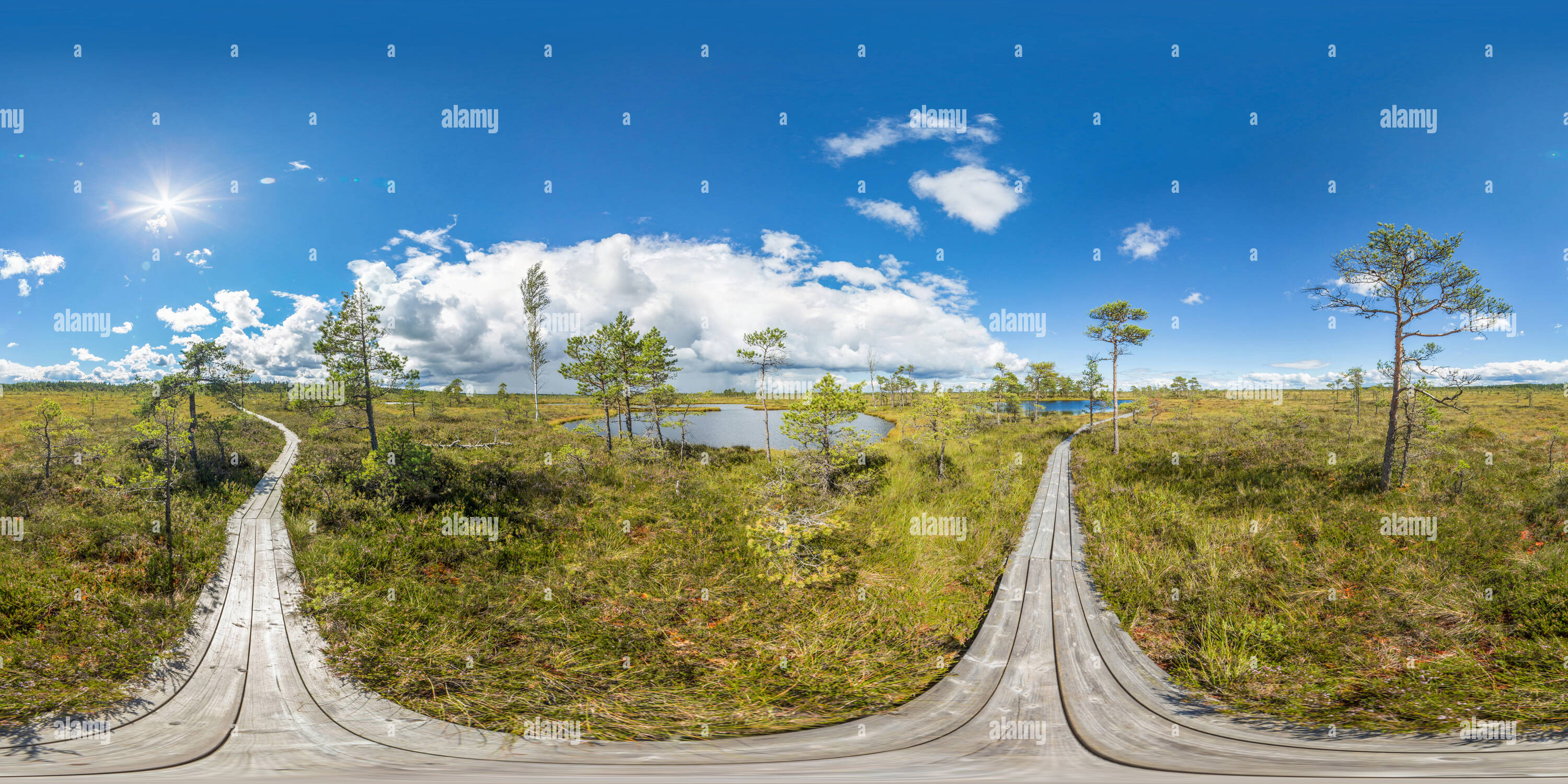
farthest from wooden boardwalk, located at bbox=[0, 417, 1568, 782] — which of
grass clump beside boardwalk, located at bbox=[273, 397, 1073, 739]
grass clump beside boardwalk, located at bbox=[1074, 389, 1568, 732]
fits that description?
grass clump beside boardwalk, located at bbox=[1074, 389, 1568, 732]

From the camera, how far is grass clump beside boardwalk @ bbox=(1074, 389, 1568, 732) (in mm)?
5051

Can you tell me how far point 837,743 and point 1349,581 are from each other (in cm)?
1125

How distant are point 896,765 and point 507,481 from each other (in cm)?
1332

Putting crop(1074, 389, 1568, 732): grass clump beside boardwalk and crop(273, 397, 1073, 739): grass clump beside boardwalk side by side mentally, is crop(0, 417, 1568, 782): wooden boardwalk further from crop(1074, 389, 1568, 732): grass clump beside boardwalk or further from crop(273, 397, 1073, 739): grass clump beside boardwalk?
crop(1074, 389, 1568, 732): grass clump beside boardwalk

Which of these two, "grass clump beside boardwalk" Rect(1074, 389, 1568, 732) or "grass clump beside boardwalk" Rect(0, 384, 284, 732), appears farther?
"grass clump beside boardwalk" Rect(0, 384, 284, 732)

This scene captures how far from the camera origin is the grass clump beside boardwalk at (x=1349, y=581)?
5051 mm

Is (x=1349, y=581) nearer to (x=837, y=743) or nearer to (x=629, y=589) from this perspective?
(x=837, y=743)

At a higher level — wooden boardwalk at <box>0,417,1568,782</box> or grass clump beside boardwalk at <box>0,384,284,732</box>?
grass clump beside boardwalk at <box>0,384,284,732</box>

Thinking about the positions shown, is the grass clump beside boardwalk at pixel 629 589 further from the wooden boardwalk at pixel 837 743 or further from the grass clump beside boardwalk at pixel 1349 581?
the grass clump beside boardwalk at pixel 1349 581

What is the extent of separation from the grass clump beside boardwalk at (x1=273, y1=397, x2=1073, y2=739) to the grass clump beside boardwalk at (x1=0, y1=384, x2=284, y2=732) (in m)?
1.53

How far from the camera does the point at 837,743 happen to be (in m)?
4.20

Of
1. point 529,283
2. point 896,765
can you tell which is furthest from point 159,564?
point 529,283

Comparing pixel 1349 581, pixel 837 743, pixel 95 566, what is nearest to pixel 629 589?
pixel 837 743

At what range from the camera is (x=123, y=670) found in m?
5.70
